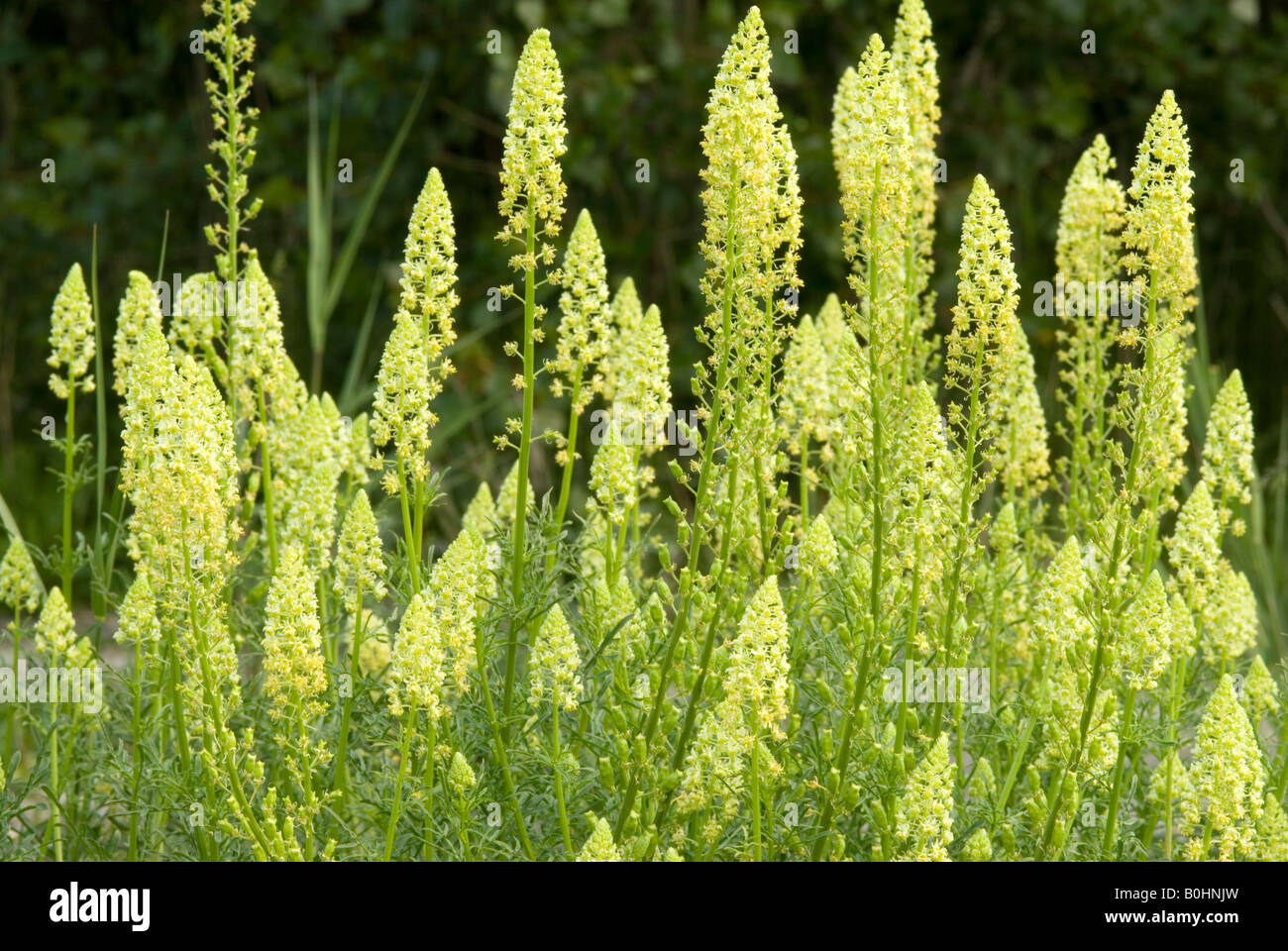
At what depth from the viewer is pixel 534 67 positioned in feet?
12.4

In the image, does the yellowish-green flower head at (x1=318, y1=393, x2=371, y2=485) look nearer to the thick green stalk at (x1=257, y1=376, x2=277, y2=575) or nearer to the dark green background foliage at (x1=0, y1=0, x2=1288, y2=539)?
the thick green stalk at (x1=257, y1=376, x2=277, y2=575)

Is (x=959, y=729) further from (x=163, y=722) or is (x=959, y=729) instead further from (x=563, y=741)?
(x=163, y=722)

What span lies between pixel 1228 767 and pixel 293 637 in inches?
85.3

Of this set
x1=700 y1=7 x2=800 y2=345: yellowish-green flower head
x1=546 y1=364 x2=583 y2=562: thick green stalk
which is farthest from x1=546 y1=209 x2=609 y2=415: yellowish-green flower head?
x1=700 y1=7 x2=800 y2=345: yellowish-green flower head

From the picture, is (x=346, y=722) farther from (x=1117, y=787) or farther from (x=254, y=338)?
(x=1117, y=787)

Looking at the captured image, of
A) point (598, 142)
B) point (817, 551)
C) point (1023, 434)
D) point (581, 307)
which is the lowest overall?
point (817, 551)

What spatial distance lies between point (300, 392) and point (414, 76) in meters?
5.87

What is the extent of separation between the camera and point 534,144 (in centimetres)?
385

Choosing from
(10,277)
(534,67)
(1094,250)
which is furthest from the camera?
(10,277)

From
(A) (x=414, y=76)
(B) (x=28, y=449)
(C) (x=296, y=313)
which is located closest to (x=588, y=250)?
(A) (x=414, y=76)

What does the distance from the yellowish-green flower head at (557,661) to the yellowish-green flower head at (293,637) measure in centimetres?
55

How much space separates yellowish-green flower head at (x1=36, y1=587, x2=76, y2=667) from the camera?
4.50 meters

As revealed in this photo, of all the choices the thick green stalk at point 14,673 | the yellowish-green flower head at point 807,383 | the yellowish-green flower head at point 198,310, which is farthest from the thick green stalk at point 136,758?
the yellowish-green flower head at point 807,383

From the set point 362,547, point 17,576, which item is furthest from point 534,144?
point 17,576
